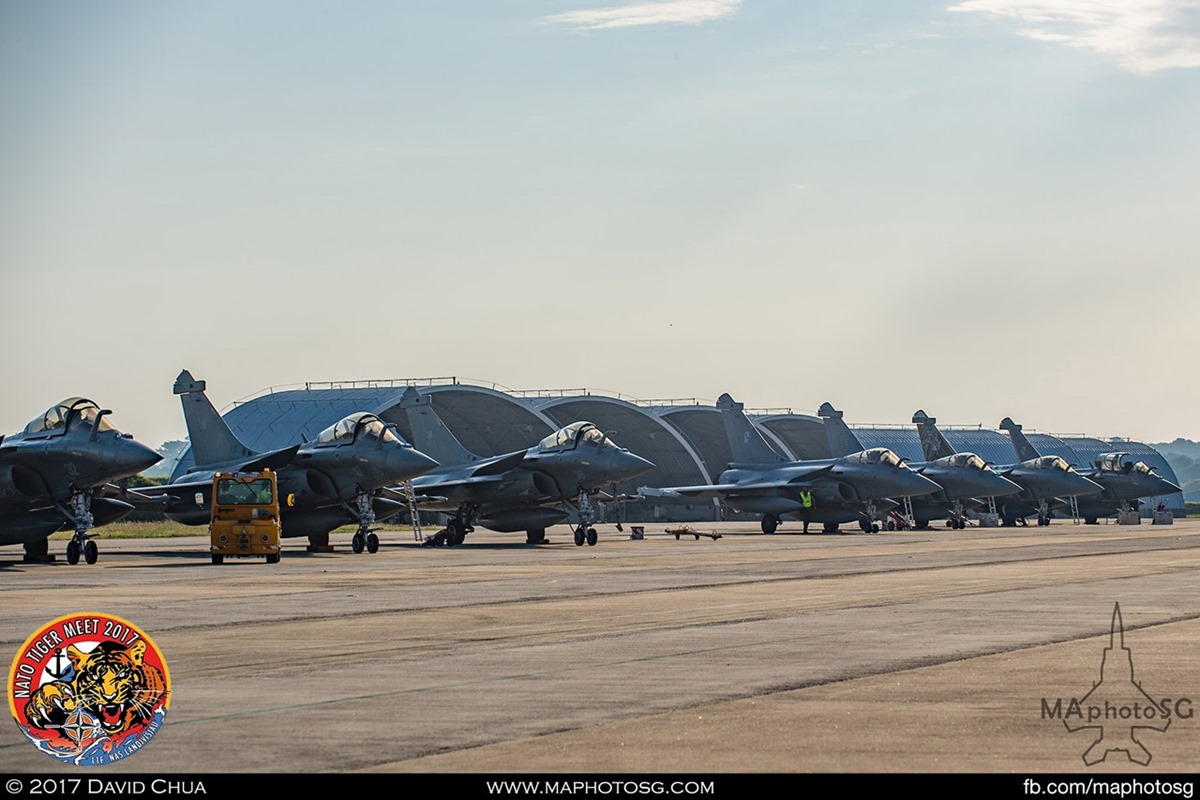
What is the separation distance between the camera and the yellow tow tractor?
32906 millimetres

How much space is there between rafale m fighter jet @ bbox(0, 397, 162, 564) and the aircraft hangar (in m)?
37.9

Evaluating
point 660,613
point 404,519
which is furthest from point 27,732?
point 404,519

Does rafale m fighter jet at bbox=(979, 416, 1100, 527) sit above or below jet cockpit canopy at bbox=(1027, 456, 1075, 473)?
below

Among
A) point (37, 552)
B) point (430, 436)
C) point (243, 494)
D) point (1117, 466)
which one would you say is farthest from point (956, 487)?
point (37, 552)

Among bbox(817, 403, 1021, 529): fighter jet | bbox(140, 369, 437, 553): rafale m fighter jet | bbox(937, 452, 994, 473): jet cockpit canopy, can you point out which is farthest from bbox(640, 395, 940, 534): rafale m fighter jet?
bbox(140, 369, 437, 553): rafale m fighter jet

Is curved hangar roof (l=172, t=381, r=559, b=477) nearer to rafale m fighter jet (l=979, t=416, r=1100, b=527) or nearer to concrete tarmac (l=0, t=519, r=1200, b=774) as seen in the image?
rafale m fighter jet (l=979, t=416, r=1100, b=527)

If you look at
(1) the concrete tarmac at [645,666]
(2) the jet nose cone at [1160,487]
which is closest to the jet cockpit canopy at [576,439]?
(1) the concrete tarmac at [645,666]

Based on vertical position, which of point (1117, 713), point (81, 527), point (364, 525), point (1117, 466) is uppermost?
point (1117, 466)

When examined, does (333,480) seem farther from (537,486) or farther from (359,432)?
(537,486)

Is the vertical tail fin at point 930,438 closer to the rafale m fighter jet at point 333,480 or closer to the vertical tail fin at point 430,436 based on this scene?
the vertical tail fin at point 430,436

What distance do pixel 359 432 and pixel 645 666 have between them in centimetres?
2783

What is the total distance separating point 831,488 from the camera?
2297 inches

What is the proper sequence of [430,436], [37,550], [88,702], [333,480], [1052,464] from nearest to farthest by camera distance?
[88,702] < [37,550] < [333,480] < [430,436] < [1052,464]

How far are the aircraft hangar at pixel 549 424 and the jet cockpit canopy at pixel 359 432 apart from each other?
103ft
